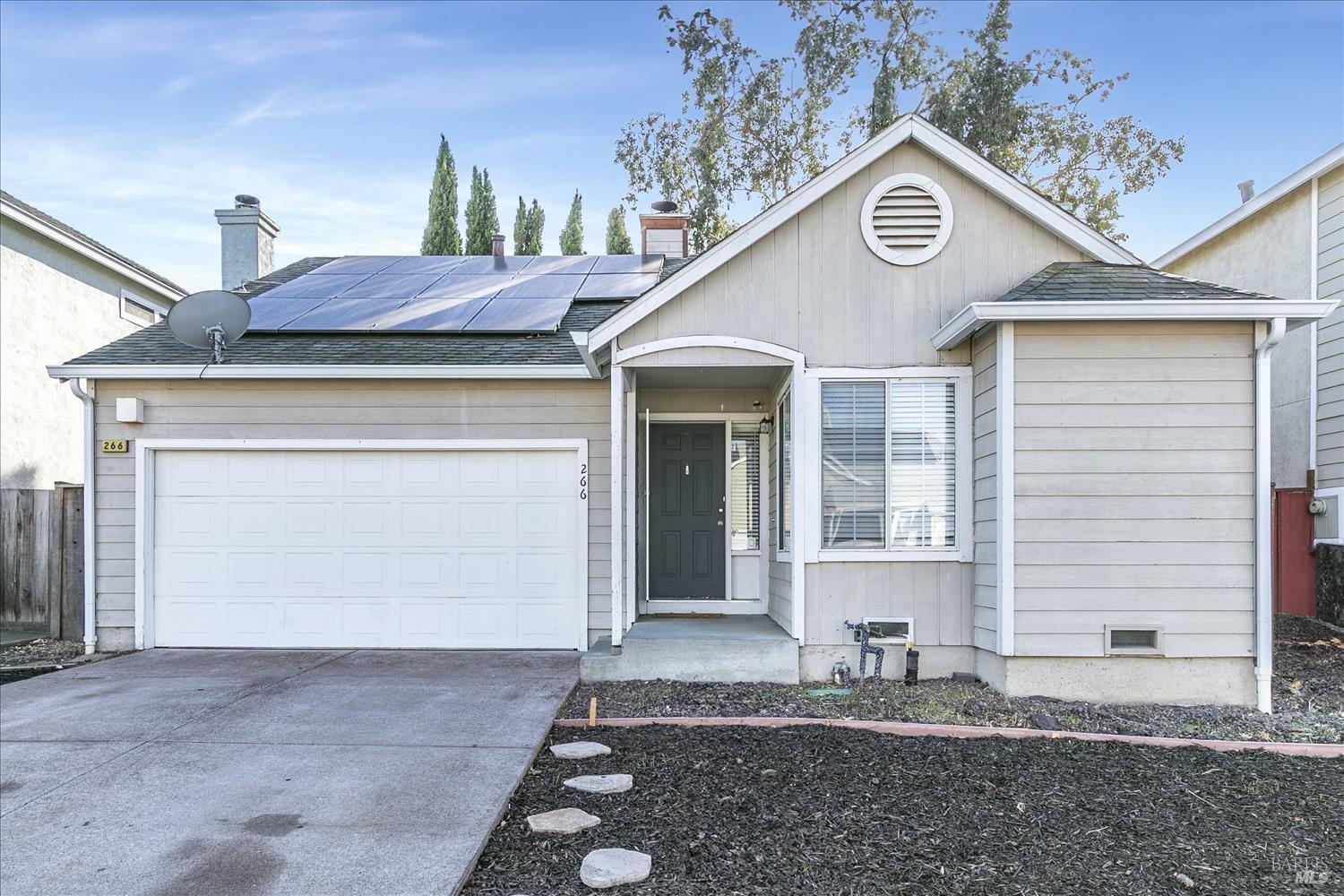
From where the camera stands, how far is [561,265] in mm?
10938

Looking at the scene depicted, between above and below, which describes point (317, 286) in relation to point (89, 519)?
above

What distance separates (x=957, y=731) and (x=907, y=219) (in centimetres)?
368

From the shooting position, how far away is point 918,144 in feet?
21.4

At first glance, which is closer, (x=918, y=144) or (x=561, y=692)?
(x=561, y=692)

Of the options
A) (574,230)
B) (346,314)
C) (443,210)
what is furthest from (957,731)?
(574,230)

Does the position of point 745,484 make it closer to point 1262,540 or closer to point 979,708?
point 979,708

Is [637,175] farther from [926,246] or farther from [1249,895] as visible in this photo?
[1249,895]

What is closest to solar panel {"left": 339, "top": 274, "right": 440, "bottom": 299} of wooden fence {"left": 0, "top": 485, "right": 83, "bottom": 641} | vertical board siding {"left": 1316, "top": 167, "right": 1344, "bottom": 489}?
wooden fence {"left": 0, "top": 485, "right": 83, "bottom": 641}

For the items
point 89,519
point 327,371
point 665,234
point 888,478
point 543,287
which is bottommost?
point 89,519

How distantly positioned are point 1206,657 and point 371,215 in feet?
58.0

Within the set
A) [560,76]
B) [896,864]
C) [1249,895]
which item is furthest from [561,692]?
[560,76]

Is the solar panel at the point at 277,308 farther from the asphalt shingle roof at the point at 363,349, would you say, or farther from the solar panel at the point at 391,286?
the solar panel at the point at 391,286

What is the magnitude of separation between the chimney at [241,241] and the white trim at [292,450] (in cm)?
349

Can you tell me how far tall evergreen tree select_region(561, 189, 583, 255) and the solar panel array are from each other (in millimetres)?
13369
